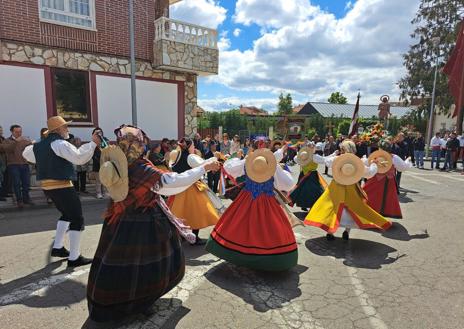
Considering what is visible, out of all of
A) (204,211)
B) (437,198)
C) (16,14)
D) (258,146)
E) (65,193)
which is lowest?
(437,198)

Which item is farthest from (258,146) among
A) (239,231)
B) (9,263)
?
(9,263)

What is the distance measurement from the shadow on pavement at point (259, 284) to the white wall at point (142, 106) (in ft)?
28.2

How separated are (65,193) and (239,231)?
7.81 feet

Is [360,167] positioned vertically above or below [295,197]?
above

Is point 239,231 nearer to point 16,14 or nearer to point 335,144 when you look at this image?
point 16,14

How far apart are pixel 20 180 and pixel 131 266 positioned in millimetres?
6615

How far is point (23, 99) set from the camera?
32.1 ft

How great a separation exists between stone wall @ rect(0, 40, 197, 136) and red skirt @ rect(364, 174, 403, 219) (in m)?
8.60

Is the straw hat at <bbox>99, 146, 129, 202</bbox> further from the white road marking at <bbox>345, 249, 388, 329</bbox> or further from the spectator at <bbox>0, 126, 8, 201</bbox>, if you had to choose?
the spectator at <bbox>0, 126, 8, 201</bbox>

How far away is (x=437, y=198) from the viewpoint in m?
9.42

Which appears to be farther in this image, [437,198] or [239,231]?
[437,198]

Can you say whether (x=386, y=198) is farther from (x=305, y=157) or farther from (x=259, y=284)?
(x=259, y=284)

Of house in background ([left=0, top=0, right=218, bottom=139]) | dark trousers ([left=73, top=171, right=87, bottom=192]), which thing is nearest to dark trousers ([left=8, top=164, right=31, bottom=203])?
dark trousers ([left=73, top=171, right=87, bottom=192])

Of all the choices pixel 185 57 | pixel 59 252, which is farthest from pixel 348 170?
pixel 185 57
